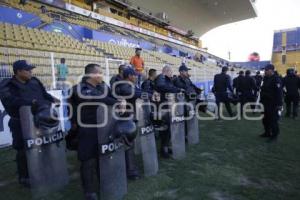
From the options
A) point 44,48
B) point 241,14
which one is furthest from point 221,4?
point 44,48

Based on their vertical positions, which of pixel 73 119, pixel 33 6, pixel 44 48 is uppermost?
pixel 33 6

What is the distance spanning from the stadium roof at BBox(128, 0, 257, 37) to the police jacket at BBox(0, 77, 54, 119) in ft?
94.8

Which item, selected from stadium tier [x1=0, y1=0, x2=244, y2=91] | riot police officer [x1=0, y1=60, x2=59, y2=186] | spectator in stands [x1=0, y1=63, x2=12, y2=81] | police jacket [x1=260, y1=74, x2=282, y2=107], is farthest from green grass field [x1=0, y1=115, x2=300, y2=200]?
stadium tier [x1=0, y1=0, x2=244, y2=91]

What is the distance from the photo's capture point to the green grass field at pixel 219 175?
382 cm

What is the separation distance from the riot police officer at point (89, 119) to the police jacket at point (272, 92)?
4639mm

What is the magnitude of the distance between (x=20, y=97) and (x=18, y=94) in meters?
0.10

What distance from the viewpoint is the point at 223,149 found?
6.07 metres

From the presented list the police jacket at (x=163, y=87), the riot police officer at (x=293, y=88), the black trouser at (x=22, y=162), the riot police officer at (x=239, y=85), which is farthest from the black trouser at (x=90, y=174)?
the riot police officer at (x=293, y=88)

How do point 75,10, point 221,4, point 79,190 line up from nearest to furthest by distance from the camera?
point 79,190, point 75,10, point 221,4

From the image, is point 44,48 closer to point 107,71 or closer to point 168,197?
point 107,71

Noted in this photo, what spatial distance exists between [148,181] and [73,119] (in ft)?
5.08

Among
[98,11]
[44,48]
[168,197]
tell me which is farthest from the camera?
[98,11]

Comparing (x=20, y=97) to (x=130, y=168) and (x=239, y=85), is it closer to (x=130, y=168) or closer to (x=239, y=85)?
(x=130, y=168)

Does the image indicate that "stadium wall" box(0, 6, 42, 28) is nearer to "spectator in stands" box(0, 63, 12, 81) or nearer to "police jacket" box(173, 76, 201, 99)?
"spectator in stands" box(0, 63, 12, 81)
